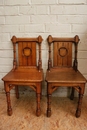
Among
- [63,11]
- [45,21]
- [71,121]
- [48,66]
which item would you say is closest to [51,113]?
[71,121]

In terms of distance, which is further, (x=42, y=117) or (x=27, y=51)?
(x=27, y=51)

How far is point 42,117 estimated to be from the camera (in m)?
1.44

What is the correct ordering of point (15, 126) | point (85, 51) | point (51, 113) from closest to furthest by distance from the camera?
point (15, 126) < point (51, 113) < point (85, 51)

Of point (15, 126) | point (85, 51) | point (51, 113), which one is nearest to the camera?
point (15, 126)

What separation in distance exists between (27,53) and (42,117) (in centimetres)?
82

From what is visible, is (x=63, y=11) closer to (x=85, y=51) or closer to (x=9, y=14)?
(x=85, y=51)

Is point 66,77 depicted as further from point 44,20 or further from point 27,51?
point 44,20

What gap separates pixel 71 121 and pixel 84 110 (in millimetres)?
292

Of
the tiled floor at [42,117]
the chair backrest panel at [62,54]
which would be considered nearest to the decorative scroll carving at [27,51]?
the chair backrest panel at [62,54]

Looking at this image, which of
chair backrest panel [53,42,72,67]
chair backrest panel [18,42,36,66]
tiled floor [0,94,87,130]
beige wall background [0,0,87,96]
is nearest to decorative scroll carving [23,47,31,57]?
chair backrest panel [18,42,36,66]

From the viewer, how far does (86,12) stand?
64.5 inches

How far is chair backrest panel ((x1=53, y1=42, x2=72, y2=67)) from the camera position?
1.69m

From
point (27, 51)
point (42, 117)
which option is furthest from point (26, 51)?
point (42, 117)

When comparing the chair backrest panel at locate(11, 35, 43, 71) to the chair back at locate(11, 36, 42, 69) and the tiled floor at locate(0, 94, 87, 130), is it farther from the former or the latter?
the tiled floor at locate(0, 94, 87, 130)
